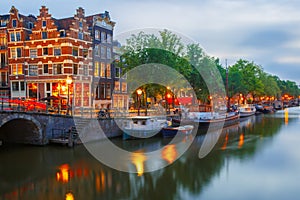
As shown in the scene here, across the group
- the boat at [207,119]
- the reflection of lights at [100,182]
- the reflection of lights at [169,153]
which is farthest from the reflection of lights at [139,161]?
the boat at [207,119]

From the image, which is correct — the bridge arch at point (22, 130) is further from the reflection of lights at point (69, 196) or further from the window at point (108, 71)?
the window at point (108, 71)

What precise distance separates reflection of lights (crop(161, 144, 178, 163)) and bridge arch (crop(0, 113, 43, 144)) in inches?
A: 413

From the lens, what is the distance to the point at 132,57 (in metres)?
40.5

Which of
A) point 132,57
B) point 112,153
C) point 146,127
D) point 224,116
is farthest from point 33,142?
point 224,116

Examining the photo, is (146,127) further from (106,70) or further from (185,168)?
(106,70)

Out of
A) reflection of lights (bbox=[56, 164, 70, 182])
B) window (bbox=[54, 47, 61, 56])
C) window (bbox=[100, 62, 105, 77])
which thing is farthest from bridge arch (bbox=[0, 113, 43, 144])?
window (bbox=[100, 62, 105, 77])

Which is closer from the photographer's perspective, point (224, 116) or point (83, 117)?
point (83, 117)

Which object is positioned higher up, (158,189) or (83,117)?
(83,117)

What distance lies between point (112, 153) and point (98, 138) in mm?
5467

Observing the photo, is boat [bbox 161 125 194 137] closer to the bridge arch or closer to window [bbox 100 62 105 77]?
the bridge arch

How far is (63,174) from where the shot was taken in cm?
1970

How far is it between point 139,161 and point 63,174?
5.64 metres

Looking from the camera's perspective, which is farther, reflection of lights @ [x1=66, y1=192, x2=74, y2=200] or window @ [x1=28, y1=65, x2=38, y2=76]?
window @ [x1=28, y1=65, x2=38, y2=76]

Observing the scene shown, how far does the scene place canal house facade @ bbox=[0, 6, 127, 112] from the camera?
39.8 m
